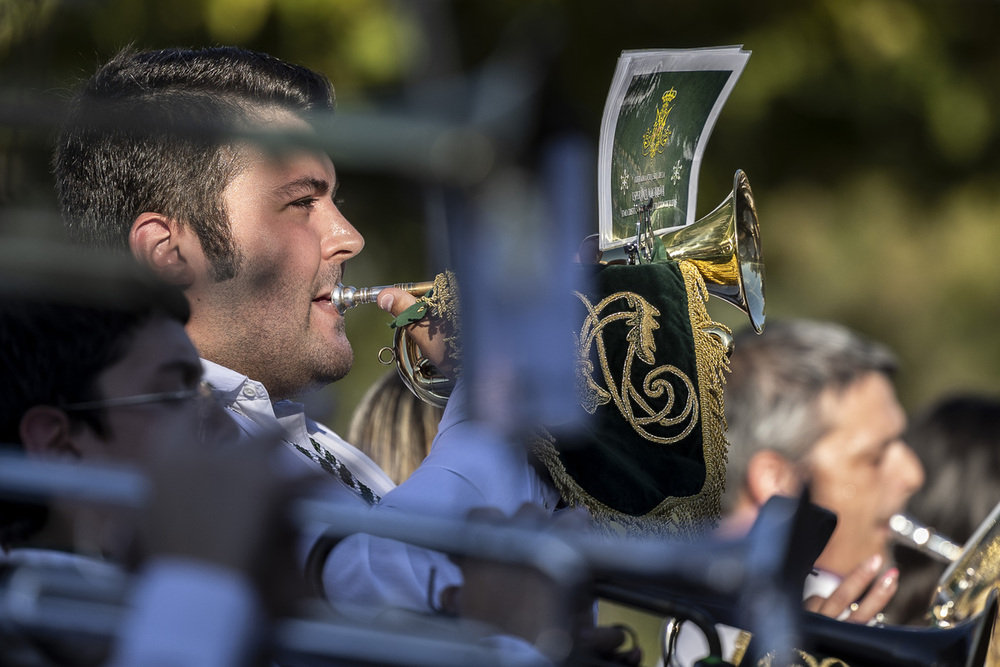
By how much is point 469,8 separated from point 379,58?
877 millimetres

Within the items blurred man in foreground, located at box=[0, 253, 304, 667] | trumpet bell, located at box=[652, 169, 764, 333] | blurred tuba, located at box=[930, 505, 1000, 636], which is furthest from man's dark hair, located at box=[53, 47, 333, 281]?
blurred tuba, located at box=[930, 505, 1000, 636]

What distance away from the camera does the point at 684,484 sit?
2082mm

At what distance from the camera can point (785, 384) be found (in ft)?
11.8

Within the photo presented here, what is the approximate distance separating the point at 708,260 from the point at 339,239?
797 mm

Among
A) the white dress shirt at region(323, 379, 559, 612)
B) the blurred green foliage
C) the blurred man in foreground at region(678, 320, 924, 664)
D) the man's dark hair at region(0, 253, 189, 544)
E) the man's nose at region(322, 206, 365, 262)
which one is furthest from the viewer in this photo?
the blurred green foliage

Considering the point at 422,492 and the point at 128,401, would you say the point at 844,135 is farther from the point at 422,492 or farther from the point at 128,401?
the point at 128,401

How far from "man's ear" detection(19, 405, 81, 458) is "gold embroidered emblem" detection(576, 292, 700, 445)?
0.94m

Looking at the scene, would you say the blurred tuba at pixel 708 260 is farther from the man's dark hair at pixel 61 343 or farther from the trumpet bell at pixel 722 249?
the man's dark hair at pixel 61 343

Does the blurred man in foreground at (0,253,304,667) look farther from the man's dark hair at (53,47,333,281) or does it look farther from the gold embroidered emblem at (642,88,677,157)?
the gold embroidered emblem at (642,88,677,157)

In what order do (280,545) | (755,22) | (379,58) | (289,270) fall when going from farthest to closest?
1. (755,22)
2. (379,58)
3. (289,270)
4. (280,545)

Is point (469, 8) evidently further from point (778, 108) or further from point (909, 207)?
point (909, 207)

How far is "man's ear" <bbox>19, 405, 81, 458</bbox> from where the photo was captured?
1363 mm

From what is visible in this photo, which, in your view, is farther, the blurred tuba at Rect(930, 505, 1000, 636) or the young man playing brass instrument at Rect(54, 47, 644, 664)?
the blurred tuba at Rect(930, 505, 1000, 636)

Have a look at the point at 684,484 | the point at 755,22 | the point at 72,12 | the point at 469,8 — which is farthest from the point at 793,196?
the point at 72,12
